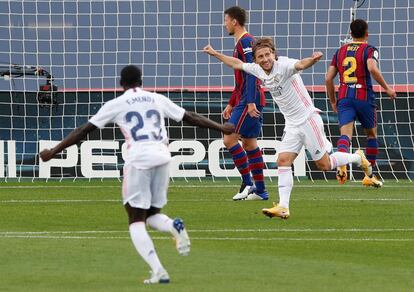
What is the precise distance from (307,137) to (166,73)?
13.5m

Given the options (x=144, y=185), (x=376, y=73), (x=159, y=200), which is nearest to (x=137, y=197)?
(x=144, y=185)

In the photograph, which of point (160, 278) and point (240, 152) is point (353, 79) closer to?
point (240, 152)

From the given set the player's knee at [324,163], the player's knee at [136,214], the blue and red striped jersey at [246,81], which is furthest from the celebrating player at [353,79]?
the player's knee at [136,214]

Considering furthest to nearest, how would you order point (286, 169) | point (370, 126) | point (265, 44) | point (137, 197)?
point (370, 126)
point (286, 169)
point (265, 44)
point (137, 197)

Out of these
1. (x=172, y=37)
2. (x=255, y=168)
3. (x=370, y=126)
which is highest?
(x=172, y=37)

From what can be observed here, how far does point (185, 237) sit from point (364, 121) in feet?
29.7

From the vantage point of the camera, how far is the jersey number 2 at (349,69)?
1858cm

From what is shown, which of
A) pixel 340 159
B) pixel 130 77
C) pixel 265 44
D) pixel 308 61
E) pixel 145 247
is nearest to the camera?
pixel 145 247

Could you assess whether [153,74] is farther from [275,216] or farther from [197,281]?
[197,281]

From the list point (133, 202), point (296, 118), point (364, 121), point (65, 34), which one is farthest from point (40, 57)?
point (133, 202)

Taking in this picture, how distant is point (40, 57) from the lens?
3027cm

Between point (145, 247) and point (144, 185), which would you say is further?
point (144, 185)

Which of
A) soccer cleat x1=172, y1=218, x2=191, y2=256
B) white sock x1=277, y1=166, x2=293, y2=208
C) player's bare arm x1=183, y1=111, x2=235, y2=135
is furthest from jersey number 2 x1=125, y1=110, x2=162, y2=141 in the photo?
white sock x1=277, y1=166, x2=293, y2=208

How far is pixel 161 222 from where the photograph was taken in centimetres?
1070
